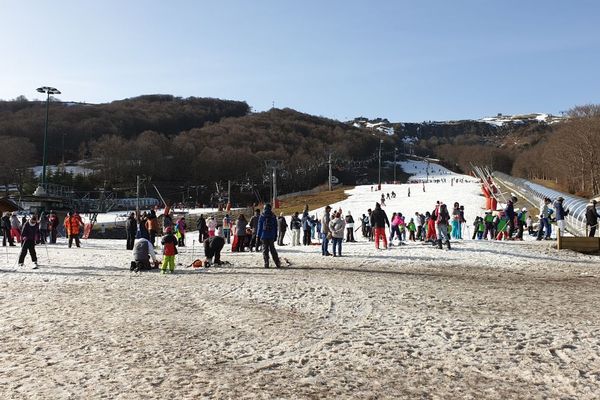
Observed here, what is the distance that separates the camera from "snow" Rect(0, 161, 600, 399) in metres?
5.00

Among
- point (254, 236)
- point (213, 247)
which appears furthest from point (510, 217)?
point (213, 247)

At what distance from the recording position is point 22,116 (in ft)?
521

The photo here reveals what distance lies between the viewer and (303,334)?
6.79 meters

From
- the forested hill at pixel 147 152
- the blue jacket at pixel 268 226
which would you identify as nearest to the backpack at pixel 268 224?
the blue jacket at pixel 268 226

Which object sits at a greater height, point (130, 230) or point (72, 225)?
point (72, 225)

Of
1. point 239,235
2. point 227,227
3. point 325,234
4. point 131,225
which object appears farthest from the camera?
point 227,227

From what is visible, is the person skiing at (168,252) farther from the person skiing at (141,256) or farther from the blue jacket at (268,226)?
the blue jacket at (268,226)

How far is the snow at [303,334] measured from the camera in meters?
5.00

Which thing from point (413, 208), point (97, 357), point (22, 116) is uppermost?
point (22, 116)

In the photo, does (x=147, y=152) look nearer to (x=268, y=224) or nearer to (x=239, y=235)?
(x=239, y=235)

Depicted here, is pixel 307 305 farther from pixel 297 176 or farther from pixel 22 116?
pixel 22 116

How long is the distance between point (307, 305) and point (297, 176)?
11774 centimetres

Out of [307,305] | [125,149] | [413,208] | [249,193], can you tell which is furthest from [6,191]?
[307,305]

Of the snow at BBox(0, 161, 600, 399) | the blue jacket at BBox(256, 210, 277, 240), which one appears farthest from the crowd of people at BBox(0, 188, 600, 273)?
the snow at BBox(0, 161, 600, 399)
